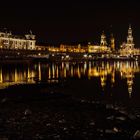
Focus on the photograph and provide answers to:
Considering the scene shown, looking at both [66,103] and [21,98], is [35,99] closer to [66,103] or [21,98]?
[21,98]

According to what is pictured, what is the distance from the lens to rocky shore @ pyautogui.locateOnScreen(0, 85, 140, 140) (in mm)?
12070

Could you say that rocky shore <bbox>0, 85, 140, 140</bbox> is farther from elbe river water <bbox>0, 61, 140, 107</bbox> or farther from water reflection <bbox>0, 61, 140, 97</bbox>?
water reflection <bbox>0, 61, 140, 97</bbox>

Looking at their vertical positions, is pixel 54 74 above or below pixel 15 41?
below

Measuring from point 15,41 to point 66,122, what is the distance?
16074 centimetres

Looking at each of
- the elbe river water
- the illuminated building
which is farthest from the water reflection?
the illuminated building

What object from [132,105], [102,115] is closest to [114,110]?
[102,115]

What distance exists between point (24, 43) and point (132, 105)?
535 ft

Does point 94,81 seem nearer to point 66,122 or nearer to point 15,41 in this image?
point 66,122

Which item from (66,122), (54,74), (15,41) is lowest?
(54,74)

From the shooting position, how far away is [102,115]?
51.7ft

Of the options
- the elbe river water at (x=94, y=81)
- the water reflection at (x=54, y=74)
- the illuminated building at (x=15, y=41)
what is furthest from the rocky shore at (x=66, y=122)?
the illuminated building at (x=15, y=41)

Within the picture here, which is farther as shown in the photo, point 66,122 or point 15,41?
point 15,41

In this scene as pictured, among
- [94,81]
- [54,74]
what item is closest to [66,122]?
[94,81]

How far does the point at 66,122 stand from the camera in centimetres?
1393
